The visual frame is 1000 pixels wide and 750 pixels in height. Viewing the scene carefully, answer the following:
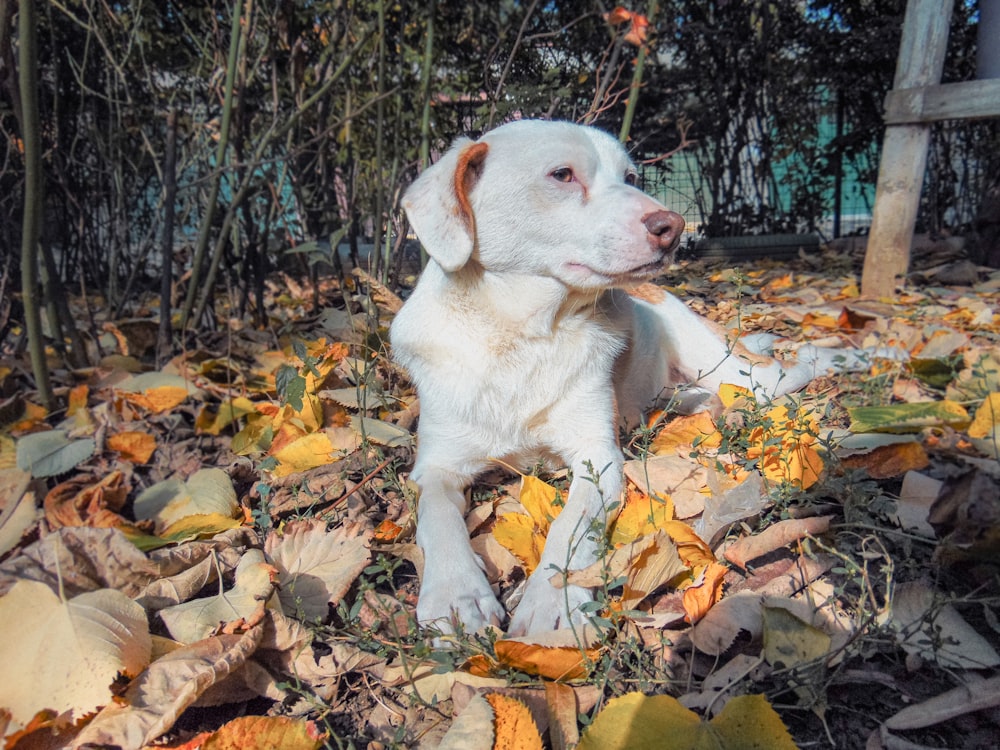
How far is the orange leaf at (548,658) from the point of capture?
126cm

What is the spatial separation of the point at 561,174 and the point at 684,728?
1554 mm

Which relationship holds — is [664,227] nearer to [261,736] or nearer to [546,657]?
[546,657]

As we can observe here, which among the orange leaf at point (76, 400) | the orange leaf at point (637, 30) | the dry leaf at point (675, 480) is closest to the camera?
the dry leaf at point (675, 480)

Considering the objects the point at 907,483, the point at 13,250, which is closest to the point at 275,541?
the point at 907,483

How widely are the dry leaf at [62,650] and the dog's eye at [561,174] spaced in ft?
5.14

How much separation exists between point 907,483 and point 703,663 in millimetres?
764

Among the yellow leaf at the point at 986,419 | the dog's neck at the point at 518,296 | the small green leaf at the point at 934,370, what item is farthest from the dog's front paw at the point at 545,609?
the small green leaf at the point at 934,370

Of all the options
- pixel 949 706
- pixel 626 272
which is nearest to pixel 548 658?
pixel 949 706

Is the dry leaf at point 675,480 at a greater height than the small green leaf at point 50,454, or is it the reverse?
the dry leaf at point 675,480

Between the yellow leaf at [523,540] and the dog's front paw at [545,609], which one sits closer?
the dog's front paw at [545,609]

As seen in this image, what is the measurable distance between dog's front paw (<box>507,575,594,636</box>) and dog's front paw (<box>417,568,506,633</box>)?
6cm

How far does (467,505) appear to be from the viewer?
2.06 metres

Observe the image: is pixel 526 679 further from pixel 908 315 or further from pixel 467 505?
pixel 908 315

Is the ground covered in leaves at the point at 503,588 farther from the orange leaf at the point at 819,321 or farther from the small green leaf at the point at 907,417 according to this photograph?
the orange leaf at the point at 819,321
